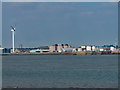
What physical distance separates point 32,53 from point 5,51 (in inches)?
706

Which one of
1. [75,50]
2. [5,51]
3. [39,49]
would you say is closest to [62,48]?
[75,50]

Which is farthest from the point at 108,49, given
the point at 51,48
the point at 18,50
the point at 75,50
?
the point at 18,50

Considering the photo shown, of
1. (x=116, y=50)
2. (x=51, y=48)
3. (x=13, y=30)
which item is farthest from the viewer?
(x=51, y=48)

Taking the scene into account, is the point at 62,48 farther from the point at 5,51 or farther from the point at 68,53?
the point at 5,51

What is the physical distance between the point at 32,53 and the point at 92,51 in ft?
102

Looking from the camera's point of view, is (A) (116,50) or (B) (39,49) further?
(B) (39,49)

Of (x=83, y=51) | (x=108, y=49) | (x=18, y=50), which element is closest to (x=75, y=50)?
(x=83, y=51)

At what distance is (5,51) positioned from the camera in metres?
195

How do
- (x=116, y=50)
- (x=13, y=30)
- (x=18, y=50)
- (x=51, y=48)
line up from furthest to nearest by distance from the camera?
(x=18, y=50) → (x=51, y=48) → (x=116, y=50) → (x=13, y=30)

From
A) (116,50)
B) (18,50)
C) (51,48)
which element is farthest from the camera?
(18,50)

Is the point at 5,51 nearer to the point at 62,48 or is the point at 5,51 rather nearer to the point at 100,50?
the point at 62,48

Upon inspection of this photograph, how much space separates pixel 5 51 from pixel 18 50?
7.56m

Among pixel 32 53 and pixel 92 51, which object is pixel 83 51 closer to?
pixel 92 51

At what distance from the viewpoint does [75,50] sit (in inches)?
7087
